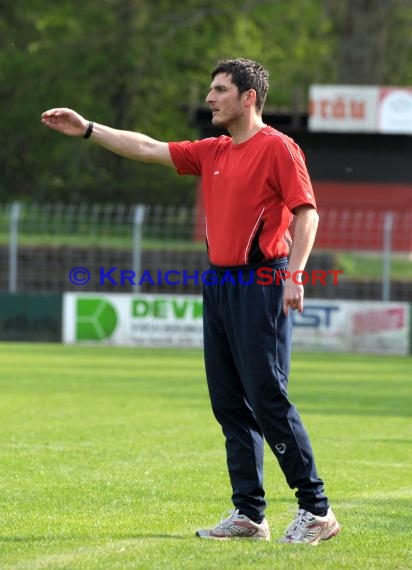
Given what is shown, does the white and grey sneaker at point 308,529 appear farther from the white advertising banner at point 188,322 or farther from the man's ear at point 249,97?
the white advertising banner at point 188,322

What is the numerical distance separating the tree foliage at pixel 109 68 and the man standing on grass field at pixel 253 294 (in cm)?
3611

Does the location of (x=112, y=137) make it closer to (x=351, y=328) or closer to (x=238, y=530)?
(x=238, y=530)

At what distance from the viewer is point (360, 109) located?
32312 mm

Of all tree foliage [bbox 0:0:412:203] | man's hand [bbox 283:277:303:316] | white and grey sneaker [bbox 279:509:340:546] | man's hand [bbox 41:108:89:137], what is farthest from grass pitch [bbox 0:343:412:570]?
tree foliage [bbox 0:0:412:203]

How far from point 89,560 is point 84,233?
19057mm

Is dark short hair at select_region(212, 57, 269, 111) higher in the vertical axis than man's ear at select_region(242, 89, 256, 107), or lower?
higher

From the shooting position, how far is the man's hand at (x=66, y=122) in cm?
672

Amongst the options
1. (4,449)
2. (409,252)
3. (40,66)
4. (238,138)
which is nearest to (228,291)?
(238,138)

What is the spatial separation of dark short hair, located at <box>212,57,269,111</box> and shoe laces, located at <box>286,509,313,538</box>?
6.28 ft

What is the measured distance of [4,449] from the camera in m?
10.1

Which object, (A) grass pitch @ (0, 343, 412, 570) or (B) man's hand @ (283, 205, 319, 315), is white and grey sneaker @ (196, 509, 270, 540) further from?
(B) man's hand @ (283, 205, 319, 315)

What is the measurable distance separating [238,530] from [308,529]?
381 mm

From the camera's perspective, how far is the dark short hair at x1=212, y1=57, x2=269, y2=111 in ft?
21.3

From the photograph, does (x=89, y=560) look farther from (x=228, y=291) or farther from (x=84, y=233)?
(x=84, y=233)
